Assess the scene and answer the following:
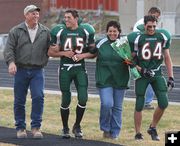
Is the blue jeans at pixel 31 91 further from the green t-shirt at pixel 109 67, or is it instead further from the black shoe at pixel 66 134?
the green t-shirt at pixel 109 67

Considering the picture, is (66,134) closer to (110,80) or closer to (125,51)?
(110,80)

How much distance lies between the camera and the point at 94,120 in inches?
532

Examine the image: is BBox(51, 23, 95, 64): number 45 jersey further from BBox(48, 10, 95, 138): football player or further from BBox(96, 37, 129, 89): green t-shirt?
BBox(96, 37, 129, 89): green t-shirt

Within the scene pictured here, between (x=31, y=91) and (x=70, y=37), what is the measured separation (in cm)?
98

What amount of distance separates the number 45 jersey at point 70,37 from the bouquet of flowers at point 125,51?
44 cm

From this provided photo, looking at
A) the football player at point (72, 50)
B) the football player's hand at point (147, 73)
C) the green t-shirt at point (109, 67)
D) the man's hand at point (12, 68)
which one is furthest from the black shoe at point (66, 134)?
the football player's hand at point (147, 73)

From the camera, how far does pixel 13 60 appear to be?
412 inches

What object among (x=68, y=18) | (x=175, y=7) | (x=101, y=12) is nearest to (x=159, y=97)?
(x=68, y=18)

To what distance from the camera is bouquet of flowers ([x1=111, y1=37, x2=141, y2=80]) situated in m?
10.7

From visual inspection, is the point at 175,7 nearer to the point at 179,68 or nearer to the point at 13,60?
the point at 179,68

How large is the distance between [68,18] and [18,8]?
1663 inches

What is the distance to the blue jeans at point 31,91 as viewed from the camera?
1062cm

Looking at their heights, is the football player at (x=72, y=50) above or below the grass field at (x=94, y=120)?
above

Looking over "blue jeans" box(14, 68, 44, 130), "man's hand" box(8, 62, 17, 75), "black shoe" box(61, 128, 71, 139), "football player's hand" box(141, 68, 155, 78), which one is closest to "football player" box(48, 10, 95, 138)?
"black shoe" box(61, 128, 71, 139)
